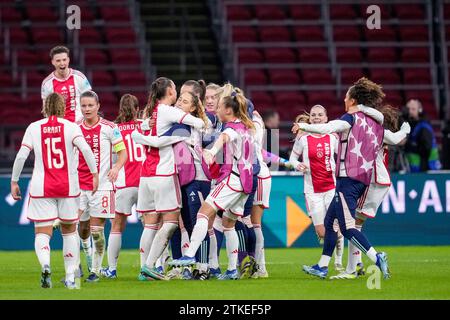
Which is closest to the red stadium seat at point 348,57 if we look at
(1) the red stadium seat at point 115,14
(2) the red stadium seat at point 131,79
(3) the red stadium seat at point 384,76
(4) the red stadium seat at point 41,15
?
(3) the red stadium seat at point 384,76

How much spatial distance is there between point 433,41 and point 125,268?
41.6ft

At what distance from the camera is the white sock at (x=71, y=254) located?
10.9 meters

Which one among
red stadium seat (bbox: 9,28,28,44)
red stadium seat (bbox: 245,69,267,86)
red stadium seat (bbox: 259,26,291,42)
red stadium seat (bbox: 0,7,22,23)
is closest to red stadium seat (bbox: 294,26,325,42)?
red stadium seat (bbox: 259,26,291,42)

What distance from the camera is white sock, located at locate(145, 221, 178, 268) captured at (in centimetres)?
1173

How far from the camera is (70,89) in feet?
44.9

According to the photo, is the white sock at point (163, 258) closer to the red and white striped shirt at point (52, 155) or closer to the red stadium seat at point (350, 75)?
the red and white striped shirt at point (52, 155)

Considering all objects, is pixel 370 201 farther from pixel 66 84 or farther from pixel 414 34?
pixel 414 34

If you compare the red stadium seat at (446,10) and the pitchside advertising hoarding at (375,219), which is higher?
the red stadium seat at (446,10)

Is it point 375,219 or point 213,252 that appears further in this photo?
point 375,219

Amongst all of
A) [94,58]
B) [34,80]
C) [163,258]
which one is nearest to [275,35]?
[94,58]

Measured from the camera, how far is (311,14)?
25.8 metres

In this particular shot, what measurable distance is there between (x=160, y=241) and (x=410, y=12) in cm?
1550

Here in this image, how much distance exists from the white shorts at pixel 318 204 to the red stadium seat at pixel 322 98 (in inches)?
373

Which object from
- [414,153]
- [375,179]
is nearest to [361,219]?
[375,179]
